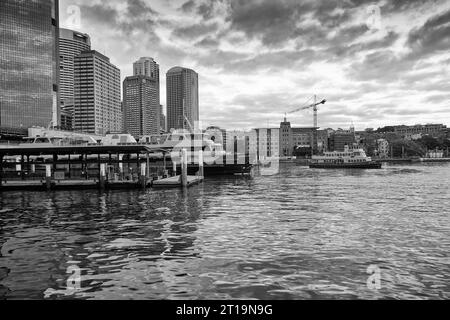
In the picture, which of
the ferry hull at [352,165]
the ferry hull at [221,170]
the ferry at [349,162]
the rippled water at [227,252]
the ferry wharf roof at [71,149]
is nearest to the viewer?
the rippled water at [227,252]

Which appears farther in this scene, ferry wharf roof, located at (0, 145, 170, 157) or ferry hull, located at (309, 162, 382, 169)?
ferry hull, located at (309, 162, 382, 169)

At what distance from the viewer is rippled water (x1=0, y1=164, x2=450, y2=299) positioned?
39.5 feet

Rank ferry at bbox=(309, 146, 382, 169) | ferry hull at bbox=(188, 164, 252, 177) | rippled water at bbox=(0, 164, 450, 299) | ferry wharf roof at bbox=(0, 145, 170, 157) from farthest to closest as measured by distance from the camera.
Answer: ferry at bbox=(309, 146, 382, 169) < ferry hull at bbox=(188, 164, 252, 177) < ferry wharf roof at bbox=(0, 145, 170, 157) < rippled water at bbox=(0, 164, 450, 299)

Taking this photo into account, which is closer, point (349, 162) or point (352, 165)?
point (352, 165)

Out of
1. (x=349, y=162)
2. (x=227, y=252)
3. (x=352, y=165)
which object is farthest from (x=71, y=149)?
(x=349, y=162)

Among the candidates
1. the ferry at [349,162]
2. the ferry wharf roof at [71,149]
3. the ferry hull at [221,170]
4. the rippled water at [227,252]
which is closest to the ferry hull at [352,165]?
the ferry at [349,162]

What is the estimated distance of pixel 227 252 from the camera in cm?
1653

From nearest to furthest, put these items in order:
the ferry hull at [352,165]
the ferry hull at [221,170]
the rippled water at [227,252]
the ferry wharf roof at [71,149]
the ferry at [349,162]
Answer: the rippled water at [227,252] → the ferry wharf roof at [71,149] → the ferry hull at [221,170] → the ferry hull at [352,165] → the ferry at [349,162]

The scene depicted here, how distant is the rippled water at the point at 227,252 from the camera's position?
12031mm

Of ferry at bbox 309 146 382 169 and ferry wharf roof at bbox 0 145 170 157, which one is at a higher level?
ferry wharf roof at bbox 0 145 170 157

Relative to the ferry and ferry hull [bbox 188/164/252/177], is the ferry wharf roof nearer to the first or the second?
ferry hull [bbox 188/164/252/177]

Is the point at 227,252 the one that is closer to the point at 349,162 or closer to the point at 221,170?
the point at 221,170

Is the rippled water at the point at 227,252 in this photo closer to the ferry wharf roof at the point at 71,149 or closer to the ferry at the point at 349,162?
the ferry wharf roof at the point at 71,149

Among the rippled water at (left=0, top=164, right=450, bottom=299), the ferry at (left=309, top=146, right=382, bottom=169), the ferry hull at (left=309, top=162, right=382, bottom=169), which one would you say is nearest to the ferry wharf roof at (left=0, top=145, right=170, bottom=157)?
the rippled water at (left=0, top=164, right=450, bottom=299)
